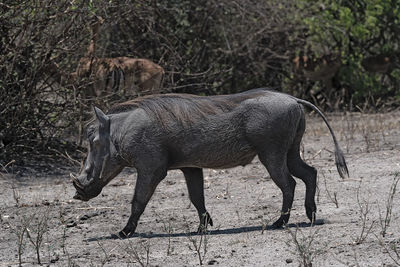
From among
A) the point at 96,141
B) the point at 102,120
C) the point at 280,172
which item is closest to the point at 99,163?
the point at 96,141

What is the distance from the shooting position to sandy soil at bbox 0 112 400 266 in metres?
5.10

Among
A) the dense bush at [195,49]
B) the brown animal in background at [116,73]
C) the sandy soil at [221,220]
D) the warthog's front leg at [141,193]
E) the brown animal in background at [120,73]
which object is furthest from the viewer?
the brown animal in background at [120,73]

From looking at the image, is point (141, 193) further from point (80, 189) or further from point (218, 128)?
point (218, 128)

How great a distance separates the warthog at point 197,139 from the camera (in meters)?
6.07

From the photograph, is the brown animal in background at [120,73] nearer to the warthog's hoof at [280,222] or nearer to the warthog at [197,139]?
the warthog at [197,139]

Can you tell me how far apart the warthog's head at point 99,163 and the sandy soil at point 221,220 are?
36cm

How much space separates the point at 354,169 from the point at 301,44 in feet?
23.8

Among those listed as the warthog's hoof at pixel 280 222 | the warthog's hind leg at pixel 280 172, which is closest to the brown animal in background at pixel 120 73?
the warthog's hind leg at pixel 280 172

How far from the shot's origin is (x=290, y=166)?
6.38 m

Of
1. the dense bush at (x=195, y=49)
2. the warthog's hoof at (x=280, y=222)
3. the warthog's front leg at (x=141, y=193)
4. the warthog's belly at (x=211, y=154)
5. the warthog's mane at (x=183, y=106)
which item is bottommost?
the dense bush at (x=195, y=49)

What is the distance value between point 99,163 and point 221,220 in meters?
1.13

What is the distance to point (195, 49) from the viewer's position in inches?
547

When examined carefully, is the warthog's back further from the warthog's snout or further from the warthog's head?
the warthog's snout

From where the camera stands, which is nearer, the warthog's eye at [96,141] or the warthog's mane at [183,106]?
the warthog's mane at [183,106]
